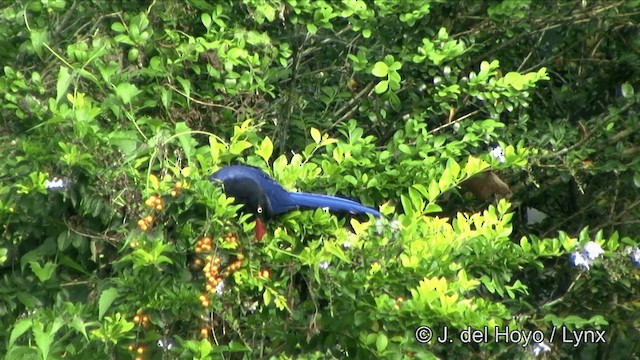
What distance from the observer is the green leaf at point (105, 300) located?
2.60 metres

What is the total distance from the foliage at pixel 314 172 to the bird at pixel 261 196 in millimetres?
40

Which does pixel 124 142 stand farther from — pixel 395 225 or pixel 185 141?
pixel 395 225

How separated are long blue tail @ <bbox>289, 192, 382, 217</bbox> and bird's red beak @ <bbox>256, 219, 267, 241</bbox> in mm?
138

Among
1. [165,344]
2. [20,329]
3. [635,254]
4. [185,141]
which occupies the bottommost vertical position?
[635,254]

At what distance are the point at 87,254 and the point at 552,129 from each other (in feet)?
5.71

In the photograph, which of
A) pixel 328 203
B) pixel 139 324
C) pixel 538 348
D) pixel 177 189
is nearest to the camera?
pixel 177 189

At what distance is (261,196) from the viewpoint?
275cm

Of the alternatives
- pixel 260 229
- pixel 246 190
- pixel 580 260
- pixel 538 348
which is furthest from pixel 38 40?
pixel 538 348

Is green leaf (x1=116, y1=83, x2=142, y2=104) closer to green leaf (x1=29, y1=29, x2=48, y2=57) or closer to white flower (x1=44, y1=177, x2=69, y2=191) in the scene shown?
white flower (x1=44, y1=177, x2=69, y2=191)

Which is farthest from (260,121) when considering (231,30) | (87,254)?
(87,254)

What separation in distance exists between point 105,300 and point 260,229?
39 centimetres

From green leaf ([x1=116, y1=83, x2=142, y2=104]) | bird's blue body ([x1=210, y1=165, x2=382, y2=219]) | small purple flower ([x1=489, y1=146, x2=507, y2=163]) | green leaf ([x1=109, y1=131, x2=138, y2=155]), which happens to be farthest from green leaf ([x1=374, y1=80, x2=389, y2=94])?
green leaf ([x1=109, y1=131, x2=138, y2=155])

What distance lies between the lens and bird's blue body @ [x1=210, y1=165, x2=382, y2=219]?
2.75 m

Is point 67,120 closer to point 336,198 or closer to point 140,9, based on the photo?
point 336,198
